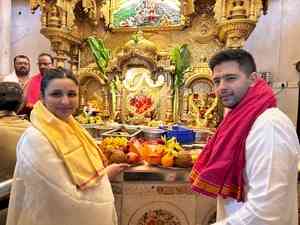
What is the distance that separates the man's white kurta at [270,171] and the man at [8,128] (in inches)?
56.7

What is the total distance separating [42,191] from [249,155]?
932 millimetres

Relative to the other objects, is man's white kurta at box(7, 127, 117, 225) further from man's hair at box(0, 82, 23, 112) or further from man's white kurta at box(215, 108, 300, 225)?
man's white kurta at box(215, 108, 300, 225)

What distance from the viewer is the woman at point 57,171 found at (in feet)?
4.49

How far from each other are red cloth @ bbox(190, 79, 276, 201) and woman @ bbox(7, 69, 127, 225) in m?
0.59

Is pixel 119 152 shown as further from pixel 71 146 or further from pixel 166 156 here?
pixel 71 146

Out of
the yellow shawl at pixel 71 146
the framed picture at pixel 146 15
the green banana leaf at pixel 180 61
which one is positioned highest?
the framed picture at pixel 146 15

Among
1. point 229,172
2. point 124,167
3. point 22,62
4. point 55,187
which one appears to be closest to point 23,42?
point 22,62

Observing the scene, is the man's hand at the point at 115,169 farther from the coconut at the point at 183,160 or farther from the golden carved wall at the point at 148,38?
the golden carved wall at the point at 148,38

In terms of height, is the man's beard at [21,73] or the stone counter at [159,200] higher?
the man's beard at [21,73]

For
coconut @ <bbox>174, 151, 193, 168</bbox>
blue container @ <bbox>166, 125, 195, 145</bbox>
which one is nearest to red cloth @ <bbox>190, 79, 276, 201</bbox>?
coconut @ <bbox>174, 151, 193, 168</bbox>

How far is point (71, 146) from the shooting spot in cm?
148

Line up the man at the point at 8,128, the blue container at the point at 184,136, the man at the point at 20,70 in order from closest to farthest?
1. the man at the point at 8,128
2. the blue container at the point at 184,136
3. the man at the point at 20,70

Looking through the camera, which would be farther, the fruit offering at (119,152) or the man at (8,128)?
the fruit offering at (119,152)

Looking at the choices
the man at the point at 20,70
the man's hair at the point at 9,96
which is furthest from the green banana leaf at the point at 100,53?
the man's hair at the point at 9,96
